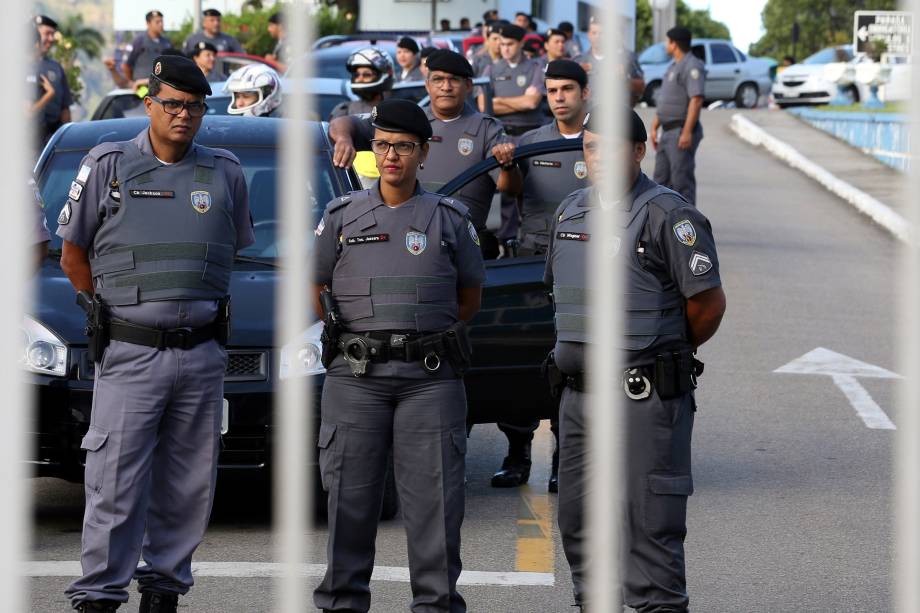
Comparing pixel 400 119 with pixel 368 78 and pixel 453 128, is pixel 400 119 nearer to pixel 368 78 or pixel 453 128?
pixel 453 128

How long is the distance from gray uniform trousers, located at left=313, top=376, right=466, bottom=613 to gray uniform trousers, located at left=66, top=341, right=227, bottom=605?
466 millimetres

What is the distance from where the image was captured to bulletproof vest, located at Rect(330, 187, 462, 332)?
209 inches

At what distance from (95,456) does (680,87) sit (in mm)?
9813

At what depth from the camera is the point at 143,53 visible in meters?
18.9

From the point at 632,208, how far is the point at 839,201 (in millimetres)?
17935

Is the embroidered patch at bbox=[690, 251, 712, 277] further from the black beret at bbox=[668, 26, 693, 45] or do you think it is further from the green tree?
the green tree

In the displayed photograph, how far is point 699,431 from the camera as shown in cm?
912

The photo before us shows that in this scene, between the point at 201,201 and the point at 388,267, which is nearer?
the point at 388,267

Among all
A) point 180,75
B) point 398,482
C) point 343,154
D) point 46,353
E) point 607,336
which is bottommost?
point 398,482

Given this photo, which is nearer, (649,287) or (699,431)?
(649,287)

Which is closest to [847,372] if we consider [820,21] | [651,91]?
[651,91]

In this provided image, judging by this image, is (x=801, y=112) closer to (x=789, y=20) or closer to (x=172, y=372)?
(x=172, y=372)

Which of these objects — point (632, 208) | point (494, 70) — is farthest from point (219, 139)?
point (494, 70)

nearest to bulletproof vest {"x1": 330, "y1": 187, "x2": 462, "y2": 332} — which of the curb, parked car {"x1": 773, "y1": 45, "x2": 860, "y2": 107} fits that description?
the curb
